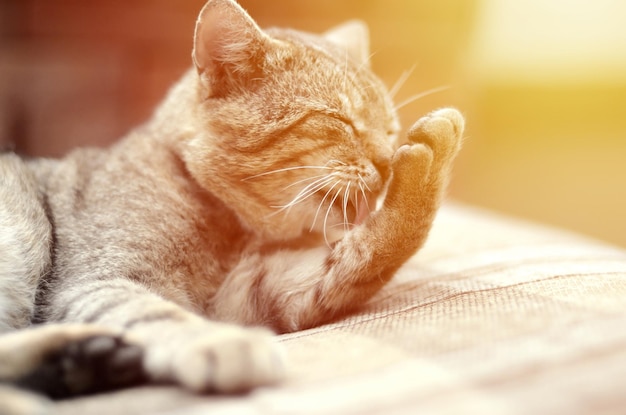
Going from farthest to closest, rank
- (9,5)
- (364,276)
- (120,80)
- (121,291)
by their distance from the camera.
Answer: (120,80), (9,5), (364,276), (121,291)

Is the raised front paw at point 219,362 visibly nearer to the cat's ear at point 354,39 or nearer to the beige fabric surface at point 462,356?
the beige fabric surface at point 462,356

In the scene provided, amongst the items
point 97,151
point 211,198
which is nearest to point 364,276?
point 211,198

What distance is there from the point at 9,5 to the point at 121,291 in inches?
97.0

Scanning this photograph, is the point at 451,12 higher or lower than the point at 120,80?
higher

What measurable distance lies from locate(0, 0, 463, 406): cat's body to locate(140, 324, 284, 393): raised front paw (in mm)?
249

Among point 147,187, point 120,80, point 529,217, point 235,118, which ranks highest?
point 235,118

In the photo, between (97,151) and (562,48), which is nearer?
(97,151)

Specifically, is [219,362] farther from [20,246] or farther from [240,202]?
[20,246]

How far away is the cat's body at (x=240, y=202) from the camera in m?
1.29

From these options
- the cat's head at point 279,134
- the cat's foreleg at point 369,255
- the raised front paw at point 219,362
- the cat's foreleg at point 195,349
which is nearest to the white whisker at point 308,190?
the cat's head at point 279,134

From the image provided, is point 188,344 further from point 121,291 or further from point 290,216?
point 290,216

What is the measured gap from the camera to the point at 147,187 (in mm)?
1457

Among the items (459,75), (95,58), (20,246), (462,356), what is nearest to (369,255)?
(462,356)

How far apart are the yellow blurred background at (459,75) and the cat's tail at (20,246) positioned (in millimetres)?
1502
